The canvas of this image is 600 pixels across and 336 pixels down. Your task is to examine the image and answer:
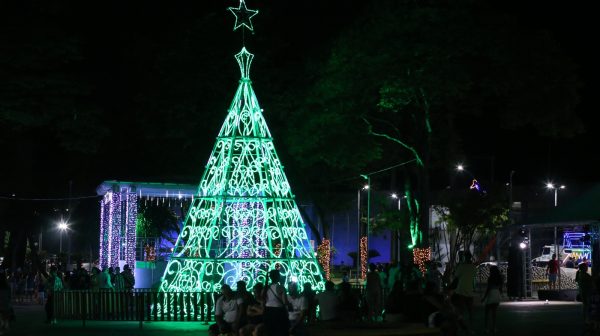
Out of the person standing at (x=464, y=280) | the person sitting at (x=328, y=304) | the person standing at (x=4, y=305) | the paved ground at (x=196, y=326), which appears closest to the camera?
the person sitting at (x=328, y=304)

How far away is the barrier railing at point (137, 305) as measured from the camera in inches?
960

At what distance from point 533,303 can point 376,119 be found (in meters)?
9.28

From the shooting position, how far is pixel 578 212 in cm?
3238

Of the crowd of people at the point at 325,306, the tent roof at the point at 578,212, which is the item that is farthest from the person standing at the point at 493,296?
the tent roof at the point at 578,212

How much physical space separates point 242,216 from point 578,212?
11.8 meters

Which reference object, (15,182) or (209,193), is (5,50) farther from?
(15,182)

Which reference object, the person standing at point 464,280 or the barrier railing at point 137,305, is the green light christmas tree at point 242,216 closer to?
the barrier railing at point 137,305

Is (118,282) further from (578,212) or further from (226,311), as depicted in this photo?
(578,212)

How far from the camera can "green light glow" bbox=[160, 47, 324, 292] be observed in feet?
84.1

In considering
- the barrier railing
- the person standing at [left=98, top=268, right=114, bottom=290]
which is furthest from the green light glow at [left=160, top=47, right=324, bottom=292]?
the person standing at [left=98, top=268, right=114, bottom=290]

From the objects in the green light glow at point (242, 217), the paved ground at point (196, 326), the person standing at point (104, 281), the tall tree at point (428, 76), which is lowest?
the paved ground at point (196, 326)

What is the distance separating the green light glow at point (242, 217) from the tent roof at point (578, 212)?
9994 millimetres

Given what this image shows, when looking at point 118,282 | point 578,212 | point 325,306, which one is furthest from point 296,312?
point 578,212

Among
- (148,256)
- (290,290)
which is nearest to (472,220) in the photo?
(148,256)
